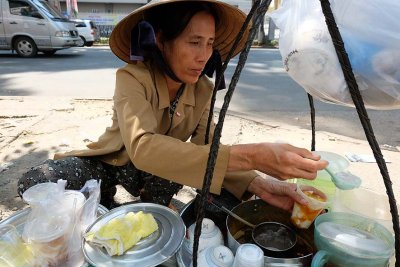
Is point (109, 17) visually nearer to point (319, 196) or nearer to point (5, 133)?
point (5, 133)

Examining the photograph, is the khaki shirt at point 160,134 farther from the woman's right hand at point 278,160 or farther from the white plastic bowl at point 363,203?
the white plastic bowl at point 363,203

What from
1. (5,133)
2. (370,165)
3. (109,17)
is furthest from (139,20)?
(109,17)

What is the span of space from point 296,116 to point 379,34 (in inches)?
130

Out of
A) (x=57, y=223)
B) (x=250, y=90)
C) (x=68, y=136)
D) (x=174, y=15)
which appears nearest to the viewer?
(x=57, y=223)

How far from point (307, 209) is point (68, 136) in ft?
8.59

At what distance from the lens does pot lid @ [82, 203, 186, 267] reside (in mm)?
973

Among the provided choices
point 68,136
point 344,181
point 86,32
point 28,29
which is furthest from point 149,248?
point 86,32

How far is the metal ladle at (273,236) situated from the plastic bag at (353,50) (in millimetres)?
514

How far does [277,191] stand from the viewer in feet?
4.42

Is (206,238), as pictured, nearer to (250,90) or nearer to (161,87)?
(161,87)

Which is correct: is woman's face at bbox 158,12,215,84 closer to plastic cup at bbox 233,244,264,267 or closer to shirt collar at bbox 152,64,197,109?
shirt collar at bbox 152,64,197,109

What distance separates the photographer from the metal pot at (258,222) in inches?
43.1

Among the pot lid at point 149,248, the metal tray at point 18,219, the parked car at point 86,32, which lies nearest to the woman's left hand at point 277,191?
the pot lid at point 149,248

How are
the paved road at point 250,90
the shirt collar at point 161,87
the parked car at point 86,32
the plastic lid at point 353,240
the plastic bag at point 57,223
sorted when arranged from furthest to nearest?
the parked car at point 86,32
the paved road at point 250,90
the shirt collar at point 161,87
the plastic bag at point 57,223
the plastic lid at point 353,240
